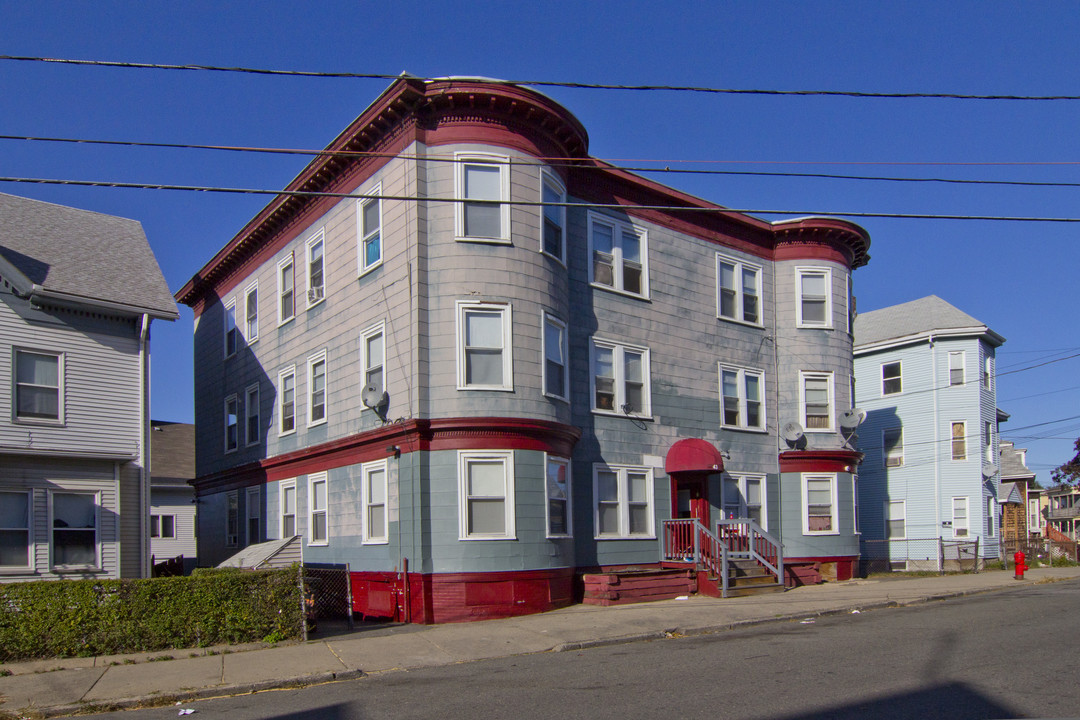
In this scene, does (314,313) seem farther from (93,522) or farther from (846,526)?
(846,526)

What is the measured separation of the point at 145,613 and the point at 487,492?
6.57 m

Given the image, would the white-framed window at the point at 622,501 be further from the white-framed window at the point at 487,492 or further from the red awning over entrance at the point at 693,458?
the white-framed window at the point at 487,492

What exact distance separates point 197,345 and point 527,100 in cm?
1822

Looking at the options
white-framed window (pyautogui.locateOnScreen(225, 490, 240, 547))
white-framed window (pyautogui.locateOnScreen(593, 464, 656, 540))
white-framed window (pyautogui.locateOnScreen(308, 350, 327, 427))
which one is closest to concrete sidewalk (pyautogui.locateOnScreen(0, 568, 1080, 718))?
white-framed window (pyautogui.locateOnScreen(593, 464, 656, 540))

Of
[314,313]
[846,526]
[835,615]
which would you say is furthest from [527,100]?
[846,526]

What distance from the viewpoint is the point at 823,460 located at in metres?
26.1

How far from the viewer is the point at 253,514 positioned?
86.3 ft

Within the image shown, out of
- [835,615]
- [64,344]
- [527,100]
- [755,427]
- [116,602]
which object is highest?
[527,100]

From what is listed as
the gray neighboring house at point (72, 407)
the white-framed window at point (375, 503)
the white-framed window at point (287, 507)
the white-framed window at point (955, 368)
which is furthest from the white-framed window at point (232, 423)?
the white-framed window at point (955, 368)

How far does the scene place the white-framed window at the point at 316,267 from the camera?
22.9 m

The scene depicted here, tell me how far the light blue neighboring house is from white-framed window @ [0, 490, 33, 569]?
2957 cm

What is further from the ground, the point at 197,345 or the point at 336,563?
the point at 197,345

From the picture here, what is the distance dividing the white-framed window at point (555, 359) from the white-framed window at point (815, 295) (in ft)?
32.4

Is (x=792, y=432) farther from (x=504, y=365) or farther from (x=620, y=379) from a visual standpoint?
(x=504, y=365)
